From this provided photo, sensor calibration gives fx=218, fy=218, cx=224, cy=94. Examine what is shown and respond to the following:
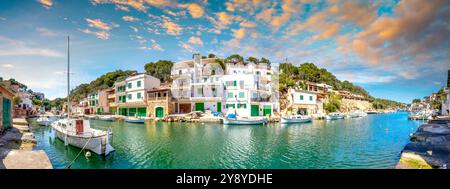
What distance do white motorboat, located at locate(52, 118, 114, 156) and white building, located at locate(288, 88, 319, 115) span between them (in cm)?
2340

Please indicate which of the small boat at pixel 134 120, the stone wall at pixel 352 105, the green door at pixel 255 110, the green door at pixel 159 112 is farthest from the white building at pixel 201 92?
the stone wall at pixel 352 105

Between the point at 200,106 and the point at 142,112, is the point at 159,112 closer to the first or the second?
the point at 142,112

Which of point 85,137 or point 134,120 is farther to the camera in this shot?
point 134,120

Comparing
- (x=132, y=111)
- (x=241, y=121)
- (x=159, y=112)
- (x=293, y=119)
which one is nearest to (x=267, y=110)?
(x=293, y=119)

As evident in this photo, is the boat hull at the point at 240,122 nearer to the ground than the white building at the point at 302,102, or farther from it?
nearer to the ground

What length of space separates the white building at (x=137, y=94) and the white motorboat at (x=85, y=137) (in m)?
13.6

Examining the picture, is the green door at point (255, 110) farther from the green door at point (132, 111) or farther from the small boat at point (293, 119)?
the green door at point (132, 111)

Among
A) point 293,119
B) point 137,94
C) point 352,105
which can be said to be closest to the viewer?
point 293,119

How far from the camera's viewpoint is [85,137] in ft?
26.7

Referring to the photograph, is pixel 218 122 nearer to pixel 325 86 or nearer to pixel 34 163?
pixel 34 163

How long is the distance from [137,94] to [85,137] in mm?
17213

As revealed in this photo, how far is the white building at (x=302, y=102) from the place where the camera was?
28.0 metres

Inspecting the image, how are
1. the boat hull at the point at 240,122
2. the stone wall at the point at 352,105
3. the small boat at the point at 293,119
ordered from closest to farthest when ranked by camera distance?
1. the boat hull at the point at 240,122
2. the small boat at the point at 293,119
3. the stone wall at the point at 352,105
